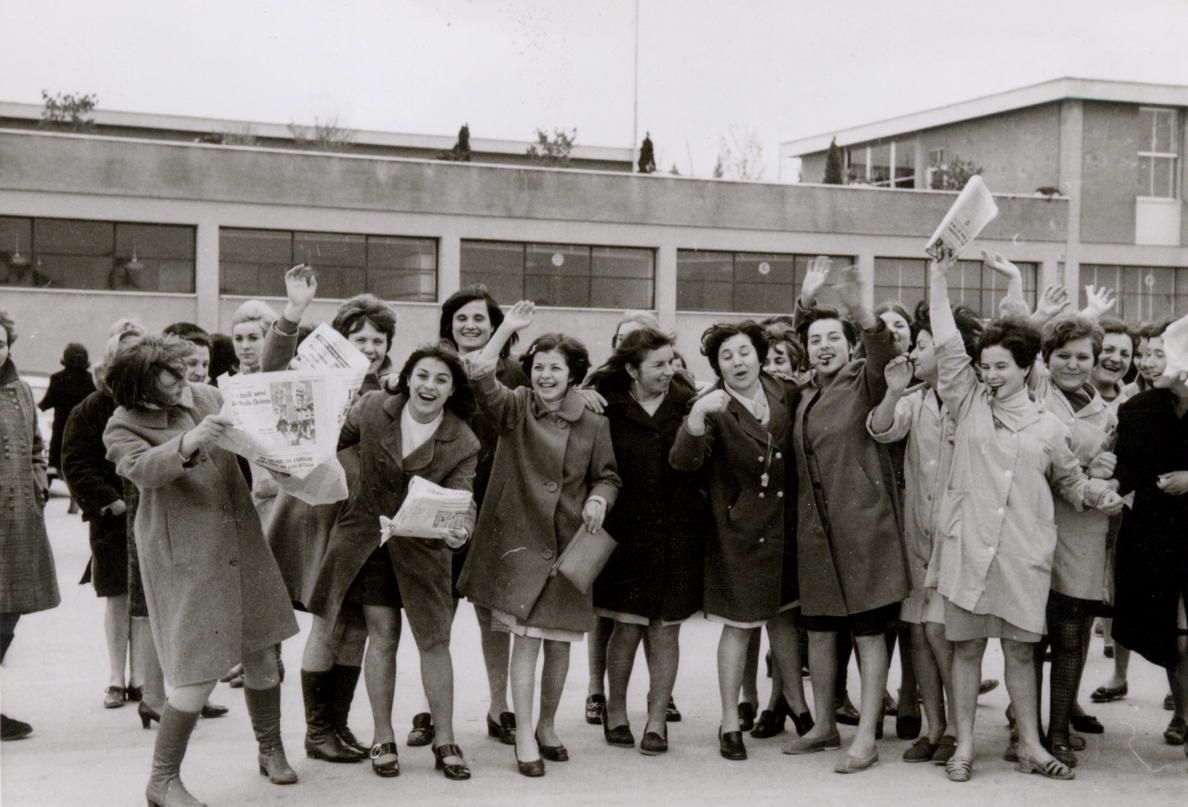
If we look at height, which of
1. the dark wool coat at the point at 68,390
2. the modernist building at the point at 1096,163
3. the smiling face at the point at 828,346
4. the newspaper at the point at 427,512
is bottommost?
the newspaper at the point at 427,512

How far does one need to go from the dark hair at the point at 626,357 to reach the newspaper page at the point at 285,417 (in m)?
→ 1.58

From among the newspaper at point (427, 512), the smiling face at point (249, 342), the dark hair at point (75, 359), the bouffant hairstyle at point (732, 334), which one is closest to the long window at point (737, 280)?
the dark hair at point (75, 359)

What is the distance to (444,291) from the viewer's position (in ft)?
109

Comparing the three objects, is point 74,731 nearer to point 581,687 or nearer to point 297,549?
point 297,549

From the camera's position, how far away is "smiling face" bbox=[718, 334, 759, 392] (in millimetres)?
5738

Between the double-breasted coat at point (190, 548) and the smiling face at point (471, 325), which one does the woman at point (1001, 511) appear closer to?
the smiling face at point (471, 325)

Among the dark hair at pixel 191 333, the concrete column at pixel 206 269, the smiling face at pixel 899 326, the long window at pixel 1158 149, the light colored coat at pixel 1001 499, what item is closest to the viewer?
the light colored coat at pixel 1001 499

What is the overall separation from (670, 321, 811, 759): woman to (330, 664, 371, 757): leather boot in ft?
5.27

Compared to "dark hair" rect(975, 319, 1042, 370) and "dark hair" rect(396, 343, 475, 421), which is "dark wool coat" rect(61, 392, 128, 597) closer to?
"dark hair" rect(396, 343, 475, 421)

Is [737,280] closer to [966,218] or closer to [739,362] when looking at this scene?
[739,362]

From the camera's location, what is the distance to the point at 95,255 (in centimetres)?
3081

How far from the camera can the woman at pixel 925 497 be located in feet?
18.0

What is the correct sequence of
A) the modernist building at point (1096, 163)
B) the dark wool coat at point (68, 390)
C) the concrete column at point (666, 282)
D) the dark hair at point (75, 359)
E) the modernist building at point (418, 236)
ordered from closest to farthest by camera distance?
the dark wool coat at point (68, 390)
the dark hair at point (75, 359)
the modernist building at point (418, 236)
the concrete column at point (666, 282)
the modernist building at point (1096, 163)

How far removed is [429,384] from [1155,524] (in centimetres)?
329
